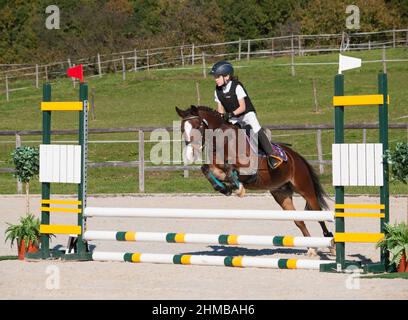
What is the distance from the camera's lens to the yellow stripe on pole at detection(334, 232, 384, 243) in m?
8.43

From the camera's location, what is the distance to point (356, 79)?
112 ft

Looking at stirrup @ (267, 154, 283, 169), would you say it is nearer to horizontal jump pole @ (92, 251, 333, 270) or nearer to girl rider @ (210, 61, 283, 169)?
girl rider @ (210, 61, 283, 169)

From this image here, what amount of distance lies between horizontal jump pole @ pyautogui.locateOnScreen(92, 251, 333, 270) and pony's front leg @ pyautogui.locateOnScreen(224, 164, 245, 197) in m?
0.90

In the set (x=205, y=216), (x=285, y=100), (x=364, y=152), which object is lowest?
(x=205, y=216)

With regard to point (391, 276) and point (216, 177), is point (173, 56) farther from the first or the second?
point (391, 276)

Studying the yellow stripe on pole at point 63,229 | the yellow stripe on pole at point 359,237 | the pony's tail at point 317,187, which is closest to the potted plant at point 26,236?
the yellow stripe on pole at point 63,229

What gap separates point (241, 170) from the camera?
9695 mm

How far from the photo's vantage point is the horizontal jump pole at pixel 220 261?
28.3ft

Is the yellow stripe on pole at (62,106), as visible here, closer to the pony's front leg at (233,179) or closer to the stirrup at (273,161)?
the pony's front leg at (233,179)

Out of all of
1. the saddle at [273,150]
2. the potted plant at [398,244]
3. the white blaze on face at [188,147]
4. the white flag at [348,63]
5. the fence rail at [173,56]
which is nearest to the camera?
the potted plant at [398,244]

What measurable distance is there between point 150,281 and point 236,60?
3226 centimetres
